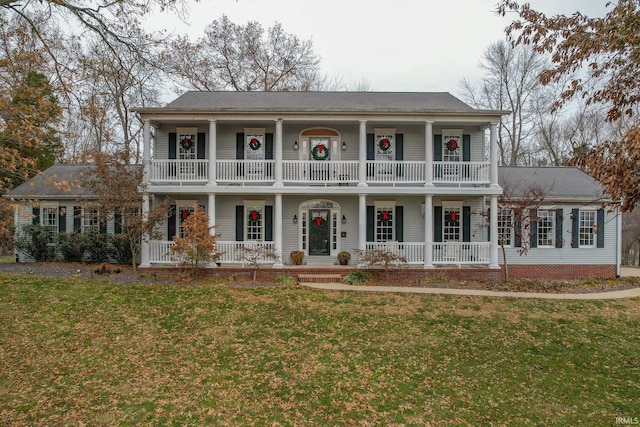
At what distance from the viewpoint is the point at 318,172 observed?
45.1 ft

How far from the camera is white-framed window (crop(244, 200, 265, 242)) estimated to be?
47.9 ft

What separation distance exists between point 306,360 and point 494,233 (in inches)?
393

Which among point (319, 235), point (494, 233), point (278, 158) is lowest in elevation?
point (319, 235)

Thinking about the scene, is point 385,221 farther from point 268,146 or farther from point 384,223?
point 268,146

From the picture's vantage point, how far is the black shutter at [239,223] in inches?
568

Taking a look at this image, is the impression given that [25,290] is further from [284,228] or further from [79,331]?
[284,228]

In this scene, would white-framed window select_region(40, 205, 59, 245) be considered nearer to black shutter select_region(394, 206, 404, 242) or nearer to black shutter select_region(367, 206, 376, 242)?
black shutter select_region(367, 206, 376, 242)

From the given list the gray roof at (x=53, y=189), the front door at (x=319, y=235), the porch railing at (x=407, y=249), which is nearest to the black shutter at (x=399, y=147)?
the porch railing at (x=407, y=249)

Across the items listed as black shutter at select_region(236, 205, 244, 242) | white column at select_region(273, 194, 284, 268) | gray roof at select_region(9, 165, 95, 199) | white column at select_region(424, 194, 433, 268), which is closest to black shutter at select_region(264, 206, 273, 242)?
black shutter at select_region(236, 205, 244, 242)

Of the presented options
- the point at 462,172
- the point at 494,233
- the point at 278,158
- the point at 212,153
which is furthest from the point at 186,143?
the point at 494,233

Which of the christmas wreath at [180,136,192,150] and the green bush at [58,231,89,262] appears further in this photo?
the green bush at [58,231,89,262]

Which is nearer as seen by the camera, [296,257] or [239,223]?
[296,257]

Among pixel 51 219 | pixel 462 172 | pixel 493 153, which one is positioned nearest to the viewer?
pixel 493 153

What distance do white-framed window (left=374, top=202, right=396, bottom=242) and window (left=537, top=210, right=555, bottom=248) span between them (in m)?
6.24
